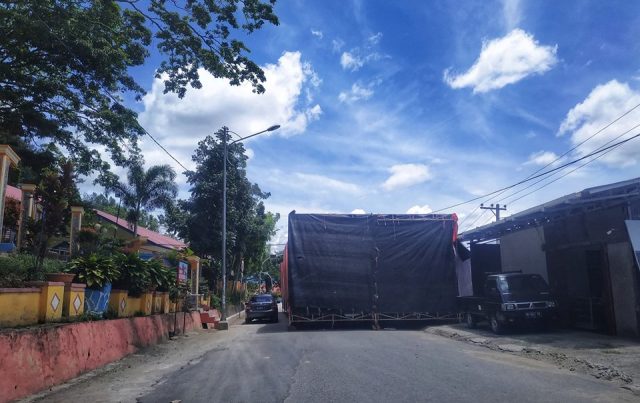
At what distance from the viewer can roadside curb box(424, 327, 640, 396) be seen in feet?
28.0

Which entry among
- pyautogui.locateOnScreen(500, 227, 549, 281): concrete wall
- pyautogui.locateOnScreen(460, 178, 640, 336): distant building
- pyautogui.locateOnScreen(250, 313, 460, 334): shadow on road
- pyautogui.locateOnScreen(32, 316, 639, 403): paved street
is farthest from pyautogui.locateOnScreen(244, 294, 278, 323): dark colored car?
pyautogui.locateOnScreen(32, 316, 639, 403): paved street

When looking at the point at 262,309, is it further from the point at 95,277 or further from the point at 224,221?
the point at 95,277

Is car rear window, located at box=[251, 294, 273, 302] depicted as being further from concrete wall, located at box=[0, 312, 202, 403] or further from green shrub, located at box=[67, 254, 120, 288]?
green shrub, located at box=[67, 254, 120, 288]

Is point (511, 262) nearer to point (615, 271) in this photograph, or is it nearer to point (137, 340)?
point (615, 271)

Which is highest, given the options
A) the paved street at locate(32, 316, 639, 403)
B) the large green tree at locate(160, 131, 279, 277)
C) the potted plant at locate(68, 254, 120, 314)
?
the large green tree at locate(160, 131, 279, 277)

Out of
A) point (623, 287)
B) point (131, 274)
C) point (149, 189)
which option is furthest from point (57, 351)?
point (149, 189)

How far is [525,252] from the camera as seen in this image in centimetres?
1891

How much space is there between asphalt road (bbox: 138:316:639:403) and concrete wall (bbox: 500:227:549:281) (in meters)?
6.23

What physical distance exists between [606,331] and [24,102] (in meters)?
19.3

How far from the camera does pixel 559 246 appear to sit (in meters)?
16.4

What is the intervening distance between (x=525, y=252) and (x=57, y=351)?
52.1 feet

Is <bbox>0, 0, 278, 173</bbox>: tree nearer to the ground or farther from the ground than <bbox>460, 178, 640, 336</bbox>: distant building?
farther from the ground

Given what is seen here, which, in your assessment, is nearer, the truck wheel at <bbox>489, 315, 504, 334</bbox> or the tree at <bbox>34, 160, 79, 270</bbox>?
the tree at <bbox>34, 160, 79, 270</bbox>

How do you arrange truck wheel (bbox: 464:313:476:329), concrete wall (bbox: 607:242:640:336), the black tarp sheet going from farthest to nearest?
the black tarp sheet → truck wheel (bbox: 464:313:476:329) → concrete wall (bbox: 607:242:640:336)
